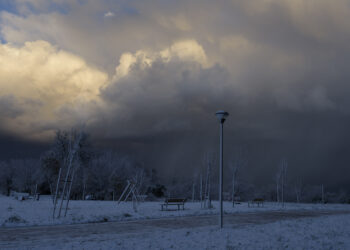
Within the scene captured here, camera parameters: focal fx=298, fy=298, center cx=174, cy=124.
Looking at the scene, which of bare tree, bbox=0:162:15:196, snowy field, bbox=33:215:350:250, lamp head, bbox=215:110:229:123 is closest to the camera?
snowy field, bbox=33:215:350:250

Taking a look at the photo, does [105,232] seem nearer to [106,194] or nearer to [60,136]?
[60,136]

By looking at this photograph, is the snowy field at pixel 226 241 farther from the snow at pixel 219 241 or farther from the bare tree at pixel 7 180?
the bare tree at pixel 7 180

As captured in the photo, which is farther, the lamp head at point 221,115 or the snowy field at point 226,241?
the lamp head at point 221,115

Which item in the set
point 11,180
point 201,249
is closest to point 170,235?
point 201,249

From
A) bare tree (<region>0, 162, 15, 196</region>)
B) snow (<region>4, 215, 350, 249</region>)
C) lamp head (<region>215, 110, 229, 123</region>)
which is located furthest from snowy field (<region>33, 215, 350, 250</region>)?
bare tree (<region>0, 162, 15, 196</region>)

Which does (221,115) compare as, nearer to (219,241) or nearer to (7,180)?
(219,241)

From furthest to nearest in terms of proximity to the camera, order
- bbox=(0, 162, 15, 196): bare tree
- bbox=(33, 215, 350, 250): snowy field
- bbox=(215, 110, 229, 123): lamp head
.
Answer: bbox=(0, 162, 15, 196): bare tree
bbox=(215, 110, 229, 123): lamp head
bbox=(33, 215, 350, 250): snowy field

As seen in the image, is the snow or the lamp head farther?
the lamp head

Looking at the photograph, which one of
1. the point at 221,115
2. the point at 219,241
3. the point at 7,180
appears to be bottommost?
the point at 219,241

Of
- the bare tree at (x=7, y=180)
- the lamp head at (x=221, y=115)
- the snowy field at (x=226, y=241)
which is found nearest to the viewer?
the snowy field at (x=226, y=241)

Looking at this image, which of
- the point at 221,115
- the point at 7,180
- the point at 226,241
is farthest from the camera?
the point at 7,180

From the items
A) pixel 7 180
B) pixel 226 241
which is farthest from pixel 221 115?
pixel 7 180

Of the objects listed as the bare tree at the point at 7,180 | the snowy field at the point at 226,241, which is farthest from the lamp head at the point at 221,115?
the bare tree at the point at 7,180

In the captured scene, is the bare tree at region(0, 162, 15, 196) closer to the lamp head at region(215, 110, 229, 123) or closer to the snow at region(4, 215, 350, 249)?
the lamp head at region(215, 110, 229, 123)
